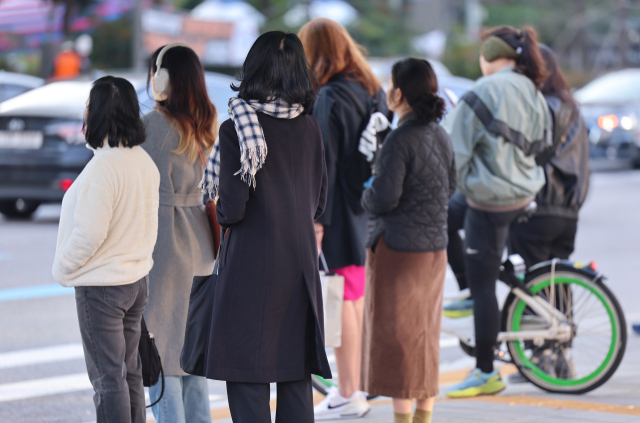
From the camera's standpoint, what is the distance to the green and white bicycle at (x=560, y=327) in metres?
5.02

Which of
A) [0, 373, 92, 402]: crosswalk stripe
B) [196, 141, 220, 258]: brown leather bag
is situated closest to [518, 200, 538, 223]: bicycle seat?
[196, 141, 220, 258]: brown leather bag

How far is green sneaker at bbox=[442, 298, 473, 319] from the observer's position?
521cm

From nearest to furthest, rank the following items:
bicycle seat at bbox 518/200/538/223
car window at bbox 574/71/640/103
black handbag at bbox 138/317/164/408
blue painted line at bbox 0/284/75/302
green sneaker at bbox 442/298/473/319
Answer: black handbag at bbox 138/317/164/408 → bicycle seat at bbox 518/200/538/223 → green sneaker at bbox 442/298/473/319 → blue painted line at bbox 0/284/75/302 → car window at bbox 574/71/640/103

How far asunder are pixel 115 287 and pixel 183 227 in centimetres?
54

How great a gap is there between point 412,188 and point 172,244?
3.55 feet

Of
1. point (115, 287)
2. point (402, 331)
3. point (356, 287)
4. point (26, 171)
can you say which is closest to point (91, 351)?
point (115, 287)

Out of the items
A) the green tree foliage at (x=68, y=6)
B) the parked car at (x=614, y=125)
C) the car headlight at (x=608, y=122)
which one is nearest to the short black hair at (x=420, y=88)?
the parked car at (x=614, y=125)

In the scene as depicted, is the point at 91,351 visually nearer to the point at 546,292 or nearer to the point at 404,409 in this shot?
the point at 404,409

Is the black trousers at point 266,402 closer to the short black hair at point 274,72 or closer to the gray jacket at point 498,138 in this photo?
the short black hair at point 274,72

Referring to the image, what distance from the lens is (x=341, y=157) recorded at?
185 inches

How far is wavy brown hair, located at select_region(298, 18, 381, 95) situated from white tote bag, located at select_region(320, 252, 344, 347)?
1.01 meters

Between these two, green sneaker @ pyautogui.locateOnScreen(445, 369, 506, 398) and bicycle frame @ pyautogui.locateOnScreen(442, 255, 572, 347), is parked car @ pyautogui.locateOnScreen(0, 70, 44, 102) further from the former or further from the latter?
green sneaker @ pyautogui.locateOnScreen(445, 369, 506, 398)

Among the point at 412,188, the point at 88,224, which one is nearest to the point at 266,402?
the point at 88,224

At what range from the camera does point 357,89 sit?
4746mm
